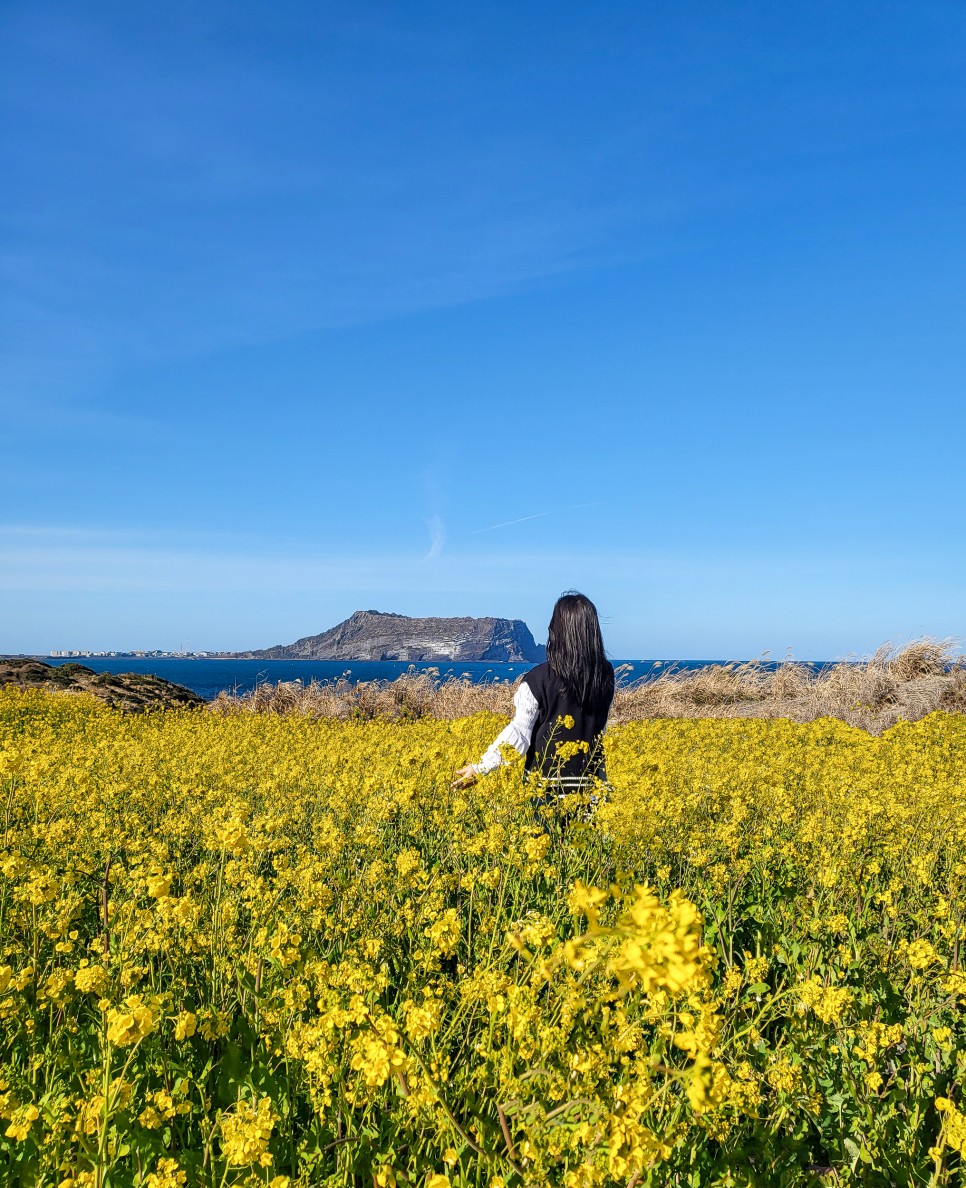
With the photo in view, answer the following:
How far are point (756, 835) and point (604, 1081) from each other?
286 centimetres

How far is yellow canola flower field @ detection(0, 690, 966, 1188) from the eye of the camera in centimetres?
168

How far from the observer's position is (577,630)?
504 cm

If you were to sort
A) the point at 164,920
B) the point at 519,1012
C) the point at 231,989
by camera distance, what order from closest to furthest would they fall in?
the point at 519,1012 → the point at 164,920 → the point at 231,989

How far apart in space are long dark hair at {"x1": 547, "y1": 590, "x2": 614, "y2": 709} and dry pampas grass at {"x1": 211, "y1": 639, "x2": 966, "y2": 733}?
8.43 meters

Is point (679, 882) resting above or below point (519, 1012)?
below

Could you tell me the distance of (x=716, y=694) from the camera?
1666cm

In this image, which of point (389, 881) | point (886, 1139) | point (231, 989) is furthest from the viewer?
point (389, 881)

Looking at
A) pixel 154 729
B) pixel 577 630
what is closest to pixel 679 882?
pixel 577 630

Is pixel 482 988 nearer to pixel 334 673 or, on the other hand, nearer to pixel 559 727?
pixel 559 727

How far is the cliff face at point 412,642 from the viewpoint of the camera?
89750mm

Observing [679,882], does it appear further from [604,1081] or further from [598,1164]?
[598,1164]

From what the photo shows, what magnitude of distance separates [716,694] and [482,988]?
15.5 meters

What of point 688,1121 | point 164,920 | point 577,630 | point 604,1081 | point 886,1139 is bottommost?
point 886,1139

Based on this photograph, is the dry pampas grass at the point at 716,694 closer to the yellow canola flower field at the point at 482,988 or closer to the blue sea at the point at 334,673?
the blue sea at the point at 334,673
